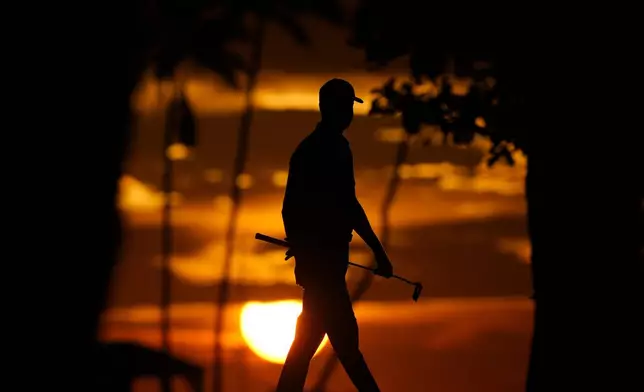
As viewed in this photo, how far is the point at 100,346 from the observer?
5031 millimetres

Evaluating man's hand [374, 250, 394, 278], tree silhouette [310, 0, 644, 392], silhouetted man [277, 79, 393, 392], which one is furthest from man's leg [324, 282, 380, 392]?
tree silhouette [310, 0, 644, 392]

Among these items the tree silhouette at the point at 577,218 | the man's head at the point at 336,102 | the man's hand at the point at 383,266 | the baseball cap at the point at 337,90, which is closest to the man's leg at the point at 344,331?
the man's hand at the point at 383,266

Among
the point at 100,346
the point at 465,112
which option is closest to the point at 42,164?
the point at 100,346

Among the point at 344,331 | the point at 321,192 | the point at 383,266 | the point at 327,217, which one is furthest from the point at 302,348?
the point at 321,192

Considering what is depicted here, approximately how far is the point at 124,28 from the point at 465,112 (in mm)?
12103

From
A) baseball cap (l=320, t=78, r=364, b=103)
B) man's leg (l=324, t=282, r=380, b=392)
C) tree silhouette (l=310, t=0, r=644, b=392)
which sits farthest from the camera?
tree silhouette (l=310, t=0, r=644, b=392)

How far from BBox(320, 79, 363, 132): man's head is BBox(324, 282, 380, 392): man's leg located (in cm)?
96

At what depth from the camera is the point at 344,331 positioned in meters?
8.23

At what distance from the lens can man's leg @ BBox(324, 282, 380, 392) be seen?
8156mm

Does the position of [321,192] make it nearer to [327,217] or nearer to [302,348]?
[327,217]

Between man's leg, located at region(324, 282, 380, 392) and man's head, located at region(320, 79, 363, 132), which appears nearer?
man's head, located at region(320, 79, 363, 132)

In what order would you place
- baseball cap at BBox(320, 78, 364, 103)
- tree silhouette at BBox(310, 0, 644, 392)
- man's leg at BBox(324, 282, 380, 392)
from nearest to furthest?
baseball cap at BBox(320, 78, 364, 103)
man's leg at BBox(324, 282, 380, 392)
tree silhouette at BBox(310, 0, 644, 392)

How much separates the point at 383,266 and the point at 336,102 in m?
0.99

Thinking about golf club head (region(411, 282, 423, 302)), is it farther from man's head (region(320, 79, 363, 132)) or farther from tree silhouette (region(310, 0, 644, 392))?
tree silhouette (region(310, 0, 644, 392))
